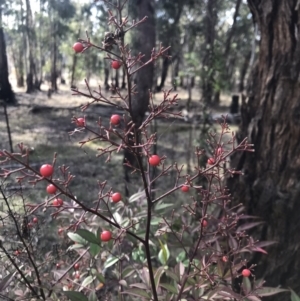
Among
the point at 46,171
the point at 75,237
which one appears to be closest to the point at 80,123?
the point at 46,171

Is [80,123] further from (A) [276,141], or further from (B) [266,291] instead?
(A) [276,141]

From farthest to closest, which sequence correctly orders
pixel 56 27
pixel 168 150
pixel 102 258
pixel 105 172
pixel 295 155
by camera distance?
1. pixel 56 27
2. pixel 168 150
3. pixel 105 172
4. pixel 295 155
5. pixel 102 258

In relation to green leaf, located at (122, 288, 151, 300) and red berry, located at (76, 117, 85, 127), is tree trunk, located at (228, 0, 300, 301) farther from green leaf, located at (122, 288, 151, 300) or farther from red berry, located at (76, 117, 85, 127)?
red berry, located at (76, 117, 85, 127)

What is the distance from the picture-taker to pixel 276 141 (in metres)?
2.08

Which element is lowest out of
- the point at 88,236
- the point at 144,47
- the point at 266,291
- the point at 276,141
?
the point at 266,291

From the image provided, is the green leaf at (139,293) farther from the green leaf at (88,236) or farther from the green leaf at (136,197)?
the green leaf at (136,197)

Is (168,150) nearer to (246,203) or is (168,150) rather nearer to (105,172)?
(105,172)

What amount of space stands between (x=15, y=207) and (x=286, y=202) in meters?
1.37

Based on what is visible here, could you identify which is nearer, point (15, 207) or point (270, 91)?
point (15, 207)

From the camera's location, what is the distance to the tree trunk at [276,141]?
2.00 metres

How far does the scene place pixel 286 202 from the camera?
6.82ft

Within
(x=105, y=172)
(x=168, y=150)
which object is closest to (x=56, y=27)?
(x=168, y=150)

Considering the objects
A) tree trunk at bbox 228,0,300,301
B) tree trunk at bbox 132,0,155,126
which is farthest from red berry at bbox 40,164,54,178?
tree trunk at bbox 132,0,155,126

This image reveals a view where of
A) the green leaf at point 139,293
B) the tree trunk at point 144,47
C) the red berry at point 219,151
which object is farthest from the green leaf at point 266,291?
the tree trunk at point 144,47
